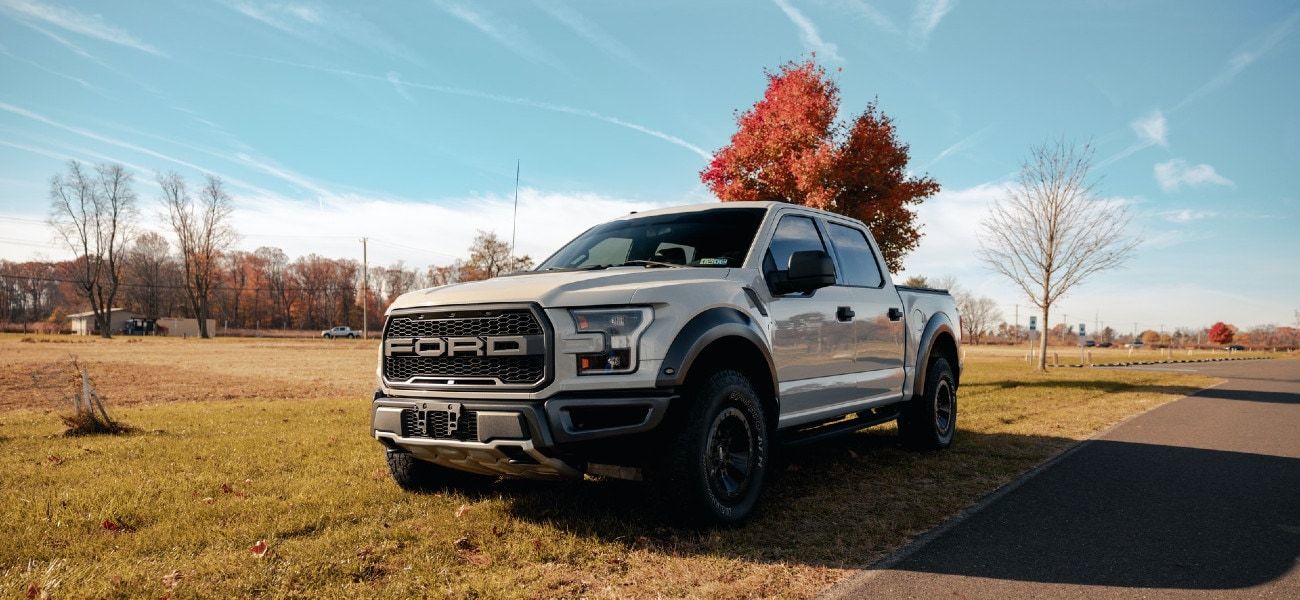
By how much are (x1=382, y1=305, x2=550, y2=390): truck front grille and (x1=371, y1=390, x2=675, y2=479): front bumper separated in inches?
6.1

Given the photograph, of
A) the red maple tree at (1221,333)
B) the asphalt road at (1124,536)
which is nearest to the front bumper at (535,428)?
the asphalt road at (1124,536)

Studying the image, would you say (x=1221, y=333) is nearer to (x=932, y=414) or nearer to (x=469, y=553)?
(x=932, y=414)

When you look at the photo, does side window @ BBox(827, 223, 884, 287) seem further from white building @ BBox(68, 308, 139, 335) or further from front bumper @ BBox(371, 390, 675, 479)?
white building @ BBox(68, 308, 139, 335)

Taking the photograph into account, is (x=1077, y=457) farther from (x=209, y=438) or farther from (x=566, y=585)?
(x=209, y=438)

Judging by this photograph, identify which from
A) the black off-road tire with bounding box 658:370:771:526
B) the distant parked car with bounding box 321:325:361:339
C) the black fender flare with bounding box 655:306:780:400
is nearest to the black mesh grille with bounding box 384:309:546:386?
the black fender flare with bounding box 655:306:780:400

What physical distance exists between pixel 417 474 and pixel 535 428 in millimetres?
1755

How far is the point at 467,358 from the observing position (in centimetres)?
418

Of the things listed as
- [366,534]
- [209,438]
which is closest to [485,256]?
[209,438]

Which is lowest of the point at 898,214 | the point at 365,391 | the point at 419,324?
the point at 365,391

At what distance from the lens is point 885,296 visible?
21.2 feet

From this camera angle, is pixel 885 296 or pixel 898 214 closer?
pixel 885 296

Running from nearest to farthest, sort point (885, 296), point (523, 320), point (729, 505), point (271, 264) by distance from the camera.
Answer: point (523, 320) → point (729, 505) → point (885, 296) → point (271, 264)

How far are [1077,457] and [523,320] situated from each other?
5937mm

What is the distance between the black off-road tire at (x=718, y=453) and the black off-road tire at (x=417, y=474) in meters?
1.91
